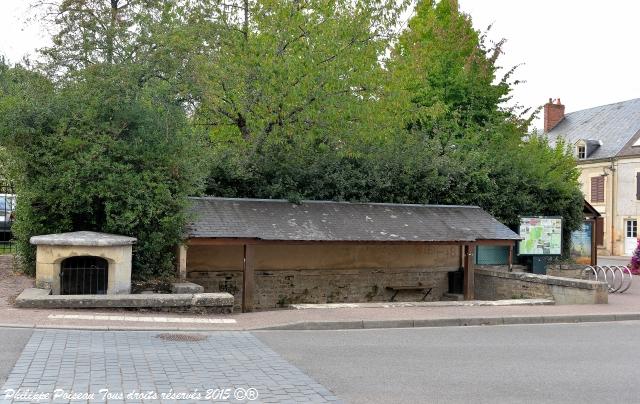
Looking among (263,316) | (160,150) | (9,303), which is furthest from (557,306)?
(9,303)

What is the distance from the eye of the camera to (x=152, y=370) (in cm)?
768

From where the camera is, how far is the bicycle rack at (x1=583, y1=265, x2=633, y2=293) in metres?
20.2

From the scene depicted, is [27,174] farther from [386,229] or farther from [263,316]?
[386,229]

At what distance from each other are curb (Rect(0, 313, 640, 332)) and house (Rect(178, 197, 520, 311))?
506 centimetres

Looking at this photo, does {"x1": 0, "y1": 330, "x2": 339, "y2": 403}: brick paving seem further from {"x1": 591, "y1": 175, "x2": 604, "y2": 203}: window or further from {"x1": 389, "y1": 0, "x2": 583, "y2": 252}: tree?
{"x1": 591, "y1": 175, "x2": 604, "y2": 203}: window

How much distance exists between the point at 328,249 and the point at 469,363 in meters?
11.4

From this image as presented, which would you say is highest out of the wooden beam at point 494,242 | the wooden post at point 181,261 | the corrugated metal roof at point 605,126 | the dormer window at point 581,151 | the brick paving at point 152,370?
the corrugated metal roof at point 605,126

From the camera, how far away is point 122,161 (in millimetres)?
15719

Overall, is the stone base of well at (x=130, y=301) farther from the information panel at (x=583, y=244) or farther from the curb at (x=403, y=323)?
the information panel at (x=583, y=244)

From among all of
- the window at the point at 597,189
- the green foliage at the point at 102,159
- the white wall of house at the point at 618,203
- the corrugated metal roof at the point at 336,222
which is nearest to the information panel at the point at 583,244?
the corrugated metal roof at the point at 336,222

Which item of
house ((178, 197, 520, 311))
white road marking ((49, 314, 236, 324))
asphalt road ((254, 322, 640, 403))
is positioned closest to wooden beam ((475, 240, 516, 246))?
house ((178, 197, 520, 311))

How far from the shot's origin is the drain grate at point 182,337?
10029mm

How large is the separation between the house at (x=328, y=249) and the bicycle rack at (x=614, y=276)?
9.37ft

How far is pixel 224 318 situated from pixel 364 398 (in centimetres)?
615
